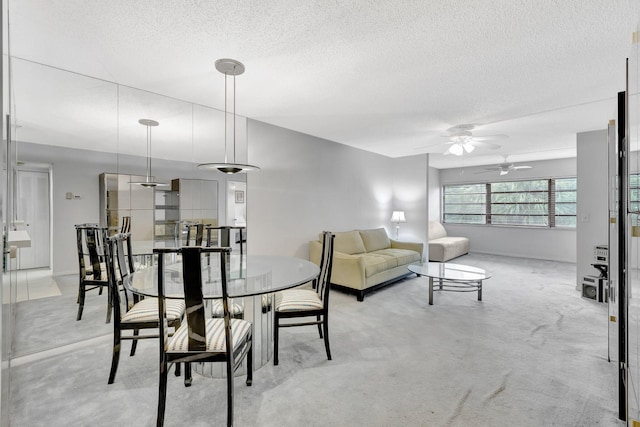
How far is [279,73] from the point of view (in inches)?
99.3

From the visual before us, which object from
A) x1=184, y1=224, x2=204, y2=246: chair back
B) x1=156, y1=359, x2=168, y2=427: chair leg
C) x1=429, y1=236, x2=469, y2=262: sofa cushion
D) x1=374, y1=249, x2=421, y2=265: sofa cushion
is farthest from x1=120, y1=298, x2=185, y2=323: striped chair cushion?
x1=429, y1=236, x2=469, y2=262: sofa cushion

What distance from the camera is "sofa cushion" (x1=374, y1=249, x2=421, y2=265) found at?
184 inches

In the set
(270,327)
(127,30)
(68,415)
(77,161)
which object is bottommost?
(68,415)

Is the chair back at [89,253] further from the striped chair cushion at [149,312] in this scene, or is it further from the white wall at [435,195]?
the white wall at [435,195]

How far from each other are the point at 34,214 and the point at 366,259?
11.9ft

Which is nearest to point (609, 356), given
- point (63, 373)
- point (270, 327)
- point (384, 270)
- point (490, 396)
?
point (490, 396)

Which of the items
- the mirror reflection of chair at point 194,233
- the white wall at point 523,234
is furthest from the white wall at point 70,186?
the white wall at point 523,234

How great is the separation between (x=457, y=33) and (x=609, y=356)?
109 inches

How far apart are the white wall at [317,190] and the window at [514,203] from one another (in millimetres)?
2900

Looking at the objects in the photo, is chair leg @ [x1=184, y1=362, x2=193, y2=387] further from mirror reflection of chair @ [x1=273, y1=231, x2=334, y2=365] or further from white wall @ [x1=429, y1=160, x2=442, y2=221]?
white wall @ [x1=429, y1=160, x2=442, y2=221]

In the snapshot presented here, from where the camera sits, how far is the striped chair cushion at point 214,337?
1.61 meters

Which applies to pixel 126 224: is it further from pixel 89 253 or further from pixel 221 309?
pixel 221 309

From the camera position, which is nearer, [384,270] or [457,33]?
[457,33]

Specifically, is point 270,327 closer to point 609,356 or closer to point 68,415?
point 68,415
